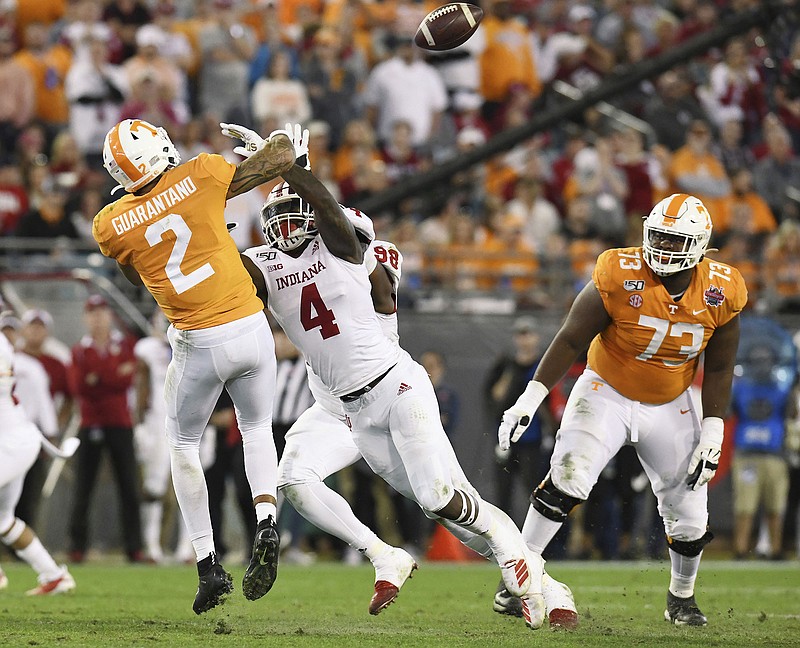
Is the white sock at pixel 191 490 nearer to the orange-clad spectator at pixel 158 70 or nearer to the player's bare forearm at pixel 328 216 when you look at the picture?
the player's bare forearm at pixel 328 216

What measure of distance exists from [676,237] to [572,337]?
0.72 metres

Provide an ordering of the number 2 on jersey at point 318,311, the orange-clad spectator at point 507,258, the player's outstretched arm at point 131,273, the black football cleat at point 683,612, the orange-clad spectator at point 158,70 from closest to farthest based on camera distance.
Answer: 1. the number 2 on jersey at point 318,311
2. the player's outstretched arm at point 131,273
3. the black football cleat at point 683,612
4. the orange-clad spectator at point 507,258
5. the orange-clad spectator at point 158,70

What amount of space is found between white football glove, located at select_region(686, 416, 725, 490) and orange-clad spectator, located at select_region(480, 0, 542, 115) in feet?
30.1

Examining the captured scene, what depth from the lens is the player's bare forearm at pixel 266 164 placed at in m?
6.64

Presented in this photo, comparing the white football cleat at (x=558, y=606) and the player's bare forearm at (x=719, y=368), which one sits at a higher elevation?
the player's bare forearm at (x=719, y=368)

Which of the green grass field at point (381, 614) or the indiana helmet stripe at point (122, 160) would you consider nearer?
the green grass field at point (381, 614)

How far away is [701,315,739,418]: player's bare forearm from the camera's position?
7.26 metres

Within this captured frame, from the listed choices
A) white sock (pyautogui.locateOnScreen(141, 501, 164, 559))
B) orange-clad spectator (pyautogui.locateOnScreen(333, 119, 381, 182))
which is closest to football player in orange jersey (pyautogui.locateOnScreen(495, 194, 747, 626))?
white sock (pyautogui.locateOnScreen(141, 501, 164, 559))

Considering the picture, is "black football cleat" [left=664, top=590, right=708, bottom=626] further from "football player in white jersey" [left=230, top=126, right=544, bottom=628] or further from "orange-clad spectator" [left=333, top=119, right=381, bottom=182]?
"orange-clad spectator" [left=333, top=119, right=381, bottom=182]

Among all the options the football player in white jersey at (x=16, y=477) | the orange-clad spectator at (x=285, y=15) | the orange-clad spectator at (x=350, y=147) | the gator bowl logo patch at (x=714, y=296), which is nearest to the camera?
the gator bowl logo patch at (x=714, y=296)

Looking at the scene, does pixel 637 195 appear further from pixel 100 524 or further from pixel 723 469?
pixel 100 524

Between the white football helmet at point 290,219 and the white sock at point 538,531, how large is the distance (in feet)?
6.03

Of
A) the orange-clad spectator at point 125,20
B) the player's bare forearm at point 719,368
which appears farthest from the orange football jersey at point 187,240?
the orange-clad spectator at point 125,20

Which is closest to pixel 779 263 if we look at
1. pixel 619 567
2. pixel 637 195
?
pixel 637 195
